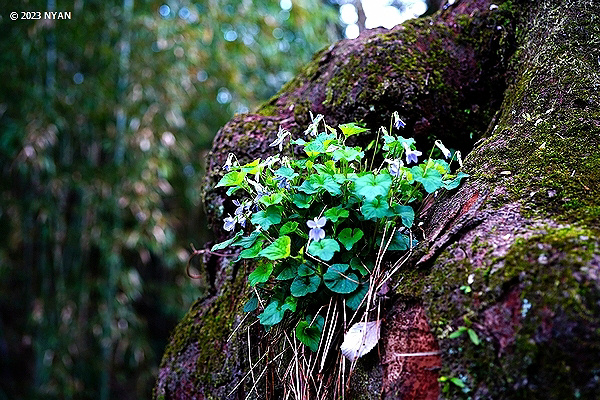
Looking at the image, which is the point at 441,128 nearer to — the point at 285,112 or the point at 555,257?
the point at 285,112

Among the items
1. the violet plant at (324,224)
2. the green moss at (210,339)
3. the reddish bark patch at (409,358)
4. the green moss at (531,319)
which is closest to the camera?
the green moss at (531,319)

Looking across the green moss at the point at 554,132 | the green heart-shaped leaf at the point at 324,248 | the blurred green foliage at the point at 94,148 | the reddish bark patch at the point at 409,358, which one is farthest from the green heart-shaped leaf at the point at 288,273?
the blurred green foliage at the point at 94,148

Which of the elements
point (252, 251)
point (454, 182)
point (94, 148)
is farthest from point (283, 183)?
point (94, 148)

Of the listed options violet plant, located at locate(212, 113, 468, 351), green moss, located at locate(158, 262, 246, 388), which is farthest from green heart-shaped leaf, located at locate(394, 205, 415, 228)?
green moss, located at locate(158, 262, 246, 388)

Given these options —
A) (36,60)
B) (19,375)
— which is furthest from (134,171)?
(19,375)

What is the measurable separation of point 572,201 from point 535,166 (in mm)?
138

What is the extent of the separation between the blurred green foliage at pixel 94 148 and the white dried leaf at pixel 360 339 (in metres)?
2.52

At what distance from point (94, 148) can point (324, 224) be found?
321 centimetres

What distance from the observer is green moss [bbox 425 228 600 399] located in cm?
69

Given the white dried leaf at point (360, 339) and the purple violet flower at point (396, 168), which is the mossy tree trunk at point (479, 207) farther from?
the purple violet flower at point (396, 168)

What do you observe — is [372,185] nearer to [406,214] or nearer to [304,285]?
[406,214]

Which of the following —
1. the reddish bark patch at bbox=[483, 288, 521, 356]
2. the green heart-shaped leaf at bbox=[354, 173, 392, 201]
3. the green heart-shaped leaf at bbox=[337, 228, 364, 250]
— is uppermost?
the green heart-shaped leaf at bbox=[354, 173, 392, 201]

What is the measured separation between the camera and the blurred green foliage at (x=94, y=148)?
3156mm

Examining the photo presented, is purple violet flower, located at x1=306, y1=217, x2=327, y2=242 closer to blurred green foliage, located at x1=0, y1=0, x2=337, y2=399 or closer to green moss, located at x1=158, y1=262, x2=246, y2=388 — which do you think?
green moss, located at x1=158, y1=262, x2=246, y2=388
